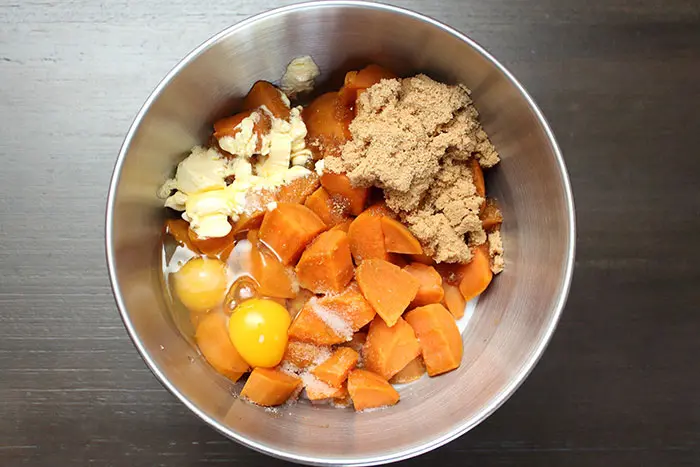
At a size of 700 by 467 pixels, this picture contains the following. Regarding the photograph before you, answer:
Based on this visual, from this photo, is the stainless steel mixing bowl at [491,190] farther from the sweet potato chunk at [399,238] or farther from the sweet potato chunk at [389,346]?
the sweet potato chunk at [399,238]

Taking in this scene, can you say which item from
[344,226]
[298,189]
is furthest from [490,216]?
[298,189]

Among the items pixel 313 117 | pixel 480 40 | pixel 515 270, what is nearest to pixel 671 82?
pixel 480 40

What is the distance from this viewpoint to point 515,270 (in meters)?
1.39

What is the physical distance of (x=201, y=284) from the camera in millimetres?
1395

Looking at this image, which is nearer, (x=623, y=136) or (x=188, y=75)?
(x=188, y=75)

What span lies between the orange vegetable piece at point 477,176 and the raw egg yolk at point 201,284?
23.6 inches

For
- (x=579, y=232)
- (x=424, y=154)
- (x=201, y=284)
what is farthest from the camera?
(x=579, y=232)

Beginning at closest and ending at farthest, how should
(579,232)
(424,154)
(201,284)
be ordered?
(424,154)
(201,284)
(579,232)

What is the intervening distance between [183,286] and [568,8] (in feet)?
3.88

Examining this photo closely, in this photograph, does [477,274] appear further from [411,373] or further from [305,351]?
[305,351]

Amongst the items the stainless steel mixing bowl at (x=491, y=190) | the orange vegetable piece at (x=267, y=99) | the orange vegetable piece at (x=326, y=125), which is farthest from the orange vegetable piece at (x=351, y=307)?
the orange vegetable piece at (x=267, y=99)

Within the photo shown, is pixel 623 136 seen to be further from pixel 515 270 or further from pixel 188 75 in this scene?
pixel 188 75

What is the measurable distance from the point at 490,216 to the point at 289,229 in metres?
0.47

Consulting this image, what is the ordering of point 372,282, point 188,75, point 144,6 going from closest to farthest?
point 188,75
point 372,282
point 144,6
